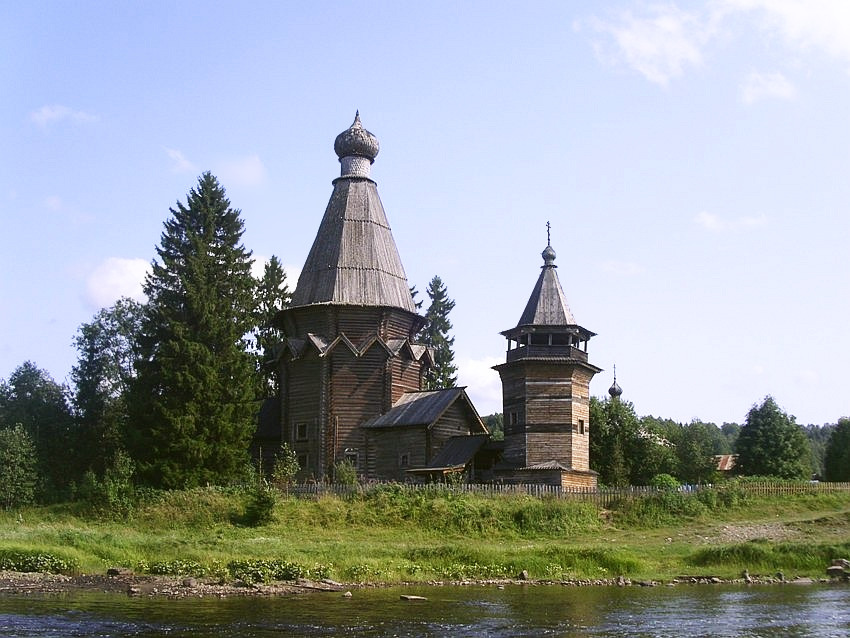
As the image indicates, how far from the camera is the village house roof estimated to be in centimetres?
5098

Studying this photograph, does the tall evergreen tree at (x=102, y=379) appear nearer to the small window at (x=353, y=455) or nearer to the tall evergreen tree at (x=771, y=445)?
the small window at (x=353, y=455)

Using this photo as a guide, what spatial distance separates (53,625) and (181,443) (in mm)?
24342

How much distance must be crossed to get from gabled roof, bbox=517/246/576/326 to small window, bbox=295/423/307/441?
39.4 ft

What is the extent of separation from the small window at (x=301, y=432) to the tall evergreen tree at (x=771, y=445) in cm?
2695

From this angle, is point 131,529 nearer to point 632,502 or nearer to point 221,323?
point 221,323

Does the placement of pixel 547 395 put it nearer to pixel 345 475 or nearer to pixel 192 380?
pixel 345 475

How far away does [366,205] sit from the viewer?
53375 mm

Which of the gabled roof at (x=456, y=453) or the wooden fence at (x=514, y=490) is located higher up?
the gabled roof at (x=456, y=453)

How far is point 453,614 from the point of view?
22344 mm

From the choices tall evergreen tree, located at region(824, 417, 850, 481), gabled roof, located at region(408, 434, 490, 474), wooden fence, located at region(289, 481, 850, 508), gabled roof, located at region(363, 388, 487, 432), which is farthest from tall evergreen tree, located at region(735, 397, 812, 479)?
gabled roof, located at region(408, 434, 490, 474)

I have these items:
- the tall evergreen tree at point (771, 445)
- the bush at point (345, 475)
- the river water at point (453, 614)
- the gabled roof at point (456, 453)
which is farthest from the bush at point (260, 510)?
the tall evergreen tree at point (771, 445)

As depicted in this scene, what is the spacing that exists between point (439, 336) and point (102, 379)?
26559mm

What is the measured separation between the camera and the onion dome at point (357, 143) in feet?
180

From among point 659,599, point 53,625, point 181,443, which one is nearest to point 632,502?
point 659,599
